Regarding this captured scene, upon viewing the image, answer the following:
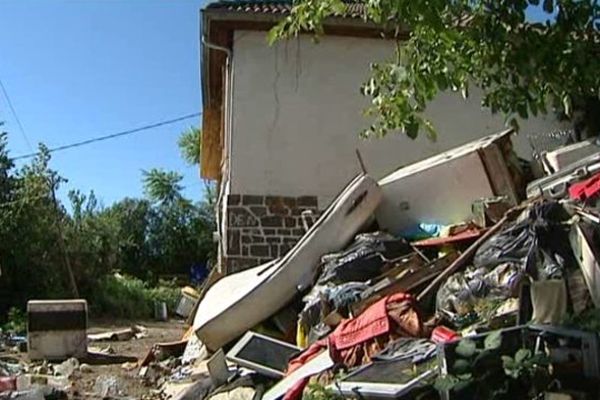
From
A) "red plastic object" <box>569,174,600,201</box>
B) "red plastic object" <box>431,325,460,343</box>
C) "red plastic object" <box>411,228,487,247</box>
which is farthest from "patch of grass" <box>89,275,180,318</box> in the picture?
"red plastic object" <box>431,325,460,343</box>

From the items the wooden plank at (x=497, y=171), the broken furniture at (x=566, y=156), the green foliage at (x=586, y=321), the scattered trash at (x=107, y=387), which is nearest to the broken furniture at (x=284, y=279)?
the scattered trash at (x=107, y=387)

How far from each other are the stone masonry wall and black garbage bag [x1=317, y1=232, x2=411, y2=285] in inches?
109

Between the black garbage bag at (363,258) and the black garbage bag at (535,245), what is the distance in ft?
4.07

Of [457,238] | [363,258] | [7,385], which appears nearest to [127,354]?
[7,385]

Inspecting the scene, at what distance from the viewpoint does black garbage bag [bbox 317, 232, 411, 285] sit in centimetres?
754

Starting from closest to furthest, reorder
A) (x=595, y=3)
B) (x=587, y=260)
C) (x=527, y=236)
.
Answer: (x=595, y=3), (x=587, y=260), (x=527, y=236)

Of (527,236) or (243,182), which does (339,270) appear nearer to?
(527,236)

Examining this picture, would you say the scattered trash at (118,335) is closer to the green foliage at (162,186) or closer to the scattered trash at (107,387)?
the scattered trash at (107,387)

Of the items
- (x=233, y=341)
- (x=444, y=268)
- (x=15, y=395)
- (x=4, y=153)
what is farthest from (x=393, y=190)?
(x=4, y=153)

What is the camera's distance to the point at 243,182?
1082 cm

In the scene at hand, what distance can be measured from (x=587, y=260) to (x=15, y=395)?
4.89m

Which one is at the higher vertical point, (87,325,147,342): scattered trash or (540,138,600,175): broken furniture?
(540,138,600,175): broken furniture

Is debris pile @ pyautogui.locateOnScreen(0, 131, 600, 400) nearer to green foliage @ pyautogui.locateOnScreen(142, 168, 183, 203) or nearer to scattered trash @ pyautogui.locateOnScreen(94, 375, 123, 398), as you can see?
scattered trash @ pyautogui.locateOnScreen(94, 375, 123, 398)

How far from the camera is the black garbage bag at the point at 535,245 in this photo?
595 centimetres
